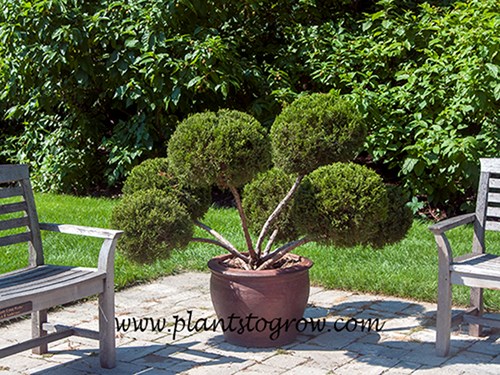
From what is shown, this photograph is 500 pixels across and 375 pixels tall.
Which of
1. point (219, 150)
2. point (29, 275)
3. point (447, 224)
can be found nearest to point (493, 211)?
point (447, 224)

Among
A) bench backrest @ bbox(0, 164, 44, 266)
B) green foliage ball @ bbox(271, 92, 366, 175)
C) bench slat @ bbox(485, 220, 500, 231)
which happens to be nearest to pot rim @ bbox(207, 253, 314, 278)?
green foliage ball @ bbox(271, 92, 366, 175)

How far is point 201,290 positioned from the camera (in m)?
5.62

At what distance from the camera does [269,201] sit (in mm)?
4727

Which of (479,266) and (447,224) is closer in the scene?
(479,266)

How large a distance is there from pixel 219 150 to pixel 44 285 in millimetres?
1124

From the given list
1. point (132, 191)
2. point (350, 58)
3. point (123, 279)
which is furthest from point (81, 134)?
point (132, 191)

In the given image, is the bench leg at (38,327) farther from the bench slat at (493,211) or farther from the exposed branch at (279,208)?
the bench slat at (493,211)

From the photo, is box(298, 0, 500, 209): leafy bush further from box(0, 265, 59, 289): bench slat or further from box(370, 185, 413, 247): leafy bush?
box(0, 265, 59, 289): bench slat

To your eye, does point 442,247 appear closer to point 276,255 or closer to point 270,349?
point 276,255

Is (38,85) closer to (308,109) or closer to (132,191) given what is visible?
(132,191)

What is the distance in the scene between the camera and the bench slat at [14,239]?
4.13 meters

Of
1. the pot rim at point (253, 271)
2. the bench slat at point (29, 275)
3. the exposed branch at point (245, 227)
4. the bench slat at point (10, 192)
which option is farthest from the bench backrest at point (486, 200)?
the bench slat at point (10, 192)

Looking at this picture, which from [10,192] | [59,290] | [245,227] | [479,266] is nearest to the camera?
[59,290]

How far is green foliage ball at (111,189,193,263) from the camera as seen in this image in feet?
13.7
